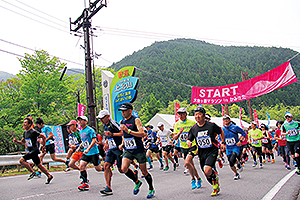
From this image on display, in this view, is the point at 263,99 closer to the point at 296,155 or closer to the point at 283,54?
the point at 283,54

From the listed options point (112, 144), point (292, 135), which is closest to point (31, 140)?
point (112, 144)

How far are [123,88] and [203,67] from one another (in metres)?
133

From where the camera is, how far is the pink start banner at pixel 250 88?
1433cm

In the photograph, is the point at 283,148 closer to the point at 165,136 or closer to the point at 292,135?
the point at 292,135

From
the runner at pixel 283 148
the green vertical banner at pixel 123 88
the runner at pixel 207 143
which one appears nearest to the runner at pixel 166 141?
the runner at pixel 283 148

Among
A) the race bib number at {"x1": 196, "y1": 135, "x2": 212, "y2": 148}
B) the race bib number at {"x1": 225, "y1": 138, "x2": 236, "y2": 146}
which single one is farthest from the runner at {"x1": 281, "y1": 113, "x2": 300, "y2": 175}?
the race bib number at {"x1": 196, "y1": 135, "x2": 212, "y2": 148}

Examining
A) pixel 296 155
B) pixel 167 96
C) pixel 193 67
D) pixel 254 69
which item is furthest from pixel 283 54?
pixel 296 155

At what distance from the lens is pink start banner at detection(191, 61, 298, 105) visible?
1433cm

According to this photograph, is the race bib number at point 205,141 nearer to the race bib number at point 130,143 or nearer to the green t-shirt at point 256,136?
the race bib number at point 130,143

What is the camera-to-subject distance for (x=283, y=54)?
13112cm

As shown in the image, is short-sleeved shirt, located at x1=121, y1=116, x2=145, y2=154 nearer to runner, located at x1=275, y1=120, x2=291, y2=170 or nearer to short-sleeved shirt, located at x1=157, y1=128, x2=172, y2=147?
short-sleeved shirt, located at x1=157, y1=128, x2=172, y2=147

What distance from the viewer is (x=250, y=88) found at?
17609mm

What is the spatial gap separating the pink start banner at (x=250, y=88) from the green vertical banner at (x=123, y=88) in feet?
19.3

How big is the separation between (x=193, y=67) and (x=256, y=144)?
5506 inches
